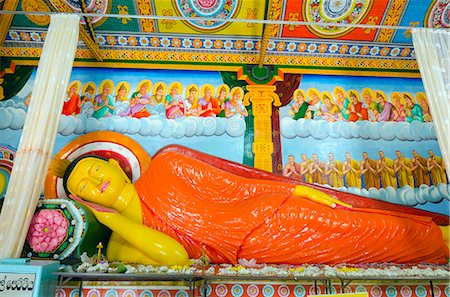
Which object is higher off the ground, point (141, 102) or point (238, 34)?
point (238, 34)

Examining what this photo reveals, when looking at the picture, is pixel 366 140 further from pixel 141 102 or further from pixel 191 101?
pixel 141 102

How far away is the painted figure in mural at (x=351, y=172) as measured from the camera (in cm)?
472

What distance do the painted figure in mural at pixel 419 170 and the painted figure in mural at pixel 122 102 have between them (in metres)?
3.89

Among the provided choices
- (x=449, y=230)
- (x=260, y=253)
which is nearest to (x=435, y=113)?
(x=449, y=230)

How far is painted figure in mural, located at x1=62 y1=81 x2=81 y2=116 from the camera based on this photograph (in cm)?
485

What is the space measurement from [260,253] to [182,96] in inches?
95.0

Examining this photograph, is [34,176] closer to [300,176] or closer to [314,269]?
[314,269]

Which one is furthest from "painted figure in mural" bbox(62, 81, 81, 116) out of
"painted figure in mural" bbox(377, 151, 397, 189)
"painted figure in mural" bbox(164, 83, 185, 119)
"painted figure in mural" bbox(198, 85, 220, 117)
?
"painted figure in mural" bbox(377, 151, 397, 189)

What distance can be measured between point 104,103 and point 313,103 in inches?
113

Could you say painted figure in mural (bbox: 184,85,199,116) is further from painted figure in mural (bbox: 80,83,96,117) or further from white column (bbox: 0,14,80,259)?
white column (bbox: 0,14,80,259)


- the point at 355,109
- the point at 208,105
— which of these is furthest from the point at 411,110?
the point at 208,105

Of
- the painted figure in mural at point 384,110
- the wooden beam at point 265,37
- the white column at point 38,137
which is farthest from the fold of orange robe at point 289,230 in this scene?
the wooden beam at point 265,37

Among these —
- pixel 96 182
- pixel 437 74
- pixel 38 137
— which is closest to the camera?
pixel 38 137

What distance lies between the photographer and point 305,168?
474 centimetres
